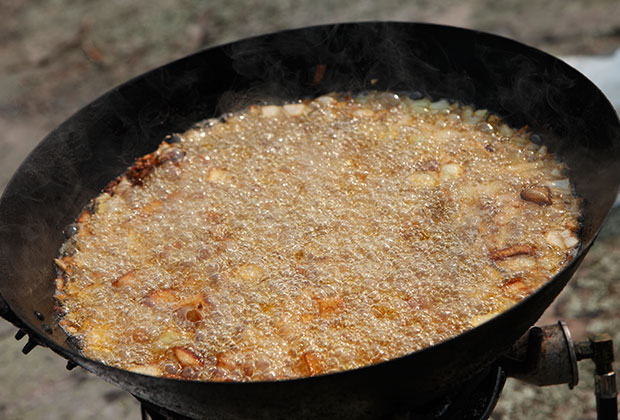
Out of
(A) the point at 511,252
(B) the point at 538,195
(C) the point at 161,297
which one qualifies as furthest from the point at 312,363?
(B) the point at 538,195

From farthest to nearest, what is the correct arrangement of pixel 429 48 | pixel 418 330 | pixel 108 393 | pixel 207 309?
pixel 108 393, pixel 429 48, pixel 207 309, pixel 418 330

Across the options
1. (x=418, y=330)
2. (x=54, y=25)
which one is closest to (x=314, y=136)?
(x=418, y=330)

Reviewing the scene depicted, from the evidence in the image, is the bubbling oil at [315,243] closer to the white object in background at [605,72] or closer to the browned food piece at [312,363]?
the browned food piece at [312,363]

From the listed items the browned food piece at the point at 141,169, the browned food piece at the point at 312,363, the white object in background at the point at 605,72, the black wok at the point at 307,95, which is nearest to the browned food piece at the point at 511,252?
the black wok at the point at 307,95

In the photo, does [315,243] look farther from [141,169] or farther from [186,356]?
[141,169]

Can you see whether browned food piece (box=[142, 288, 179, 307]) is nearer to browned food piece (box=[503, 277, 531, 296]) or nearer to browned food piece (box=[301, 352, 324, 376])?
browned food piece (box=[301, 352, 324, 376])

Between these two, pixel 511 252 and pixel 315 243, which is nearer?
pixel 511 252

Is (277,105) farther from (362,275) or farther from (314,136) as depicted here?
(362,275)
